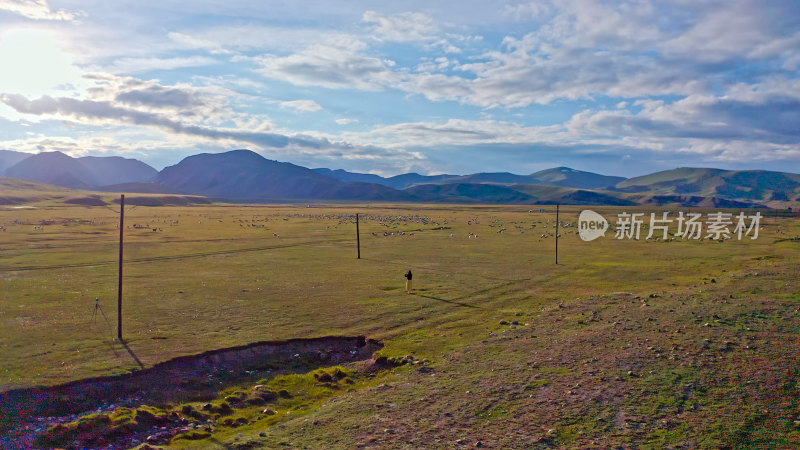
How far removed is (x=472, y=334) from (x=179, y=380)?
542 inches

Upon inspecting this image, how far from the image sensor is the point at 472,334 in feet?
85.1

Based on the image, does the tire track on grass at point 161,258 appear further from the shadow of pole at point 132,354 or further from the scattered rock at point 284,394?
the scattered rock at point 284,394

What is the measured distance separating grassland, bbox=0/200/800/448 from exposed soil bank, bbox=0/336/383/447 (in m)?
0.81

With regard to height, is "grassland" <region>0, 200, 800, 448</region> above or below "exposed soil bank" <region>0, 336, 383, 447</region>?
above

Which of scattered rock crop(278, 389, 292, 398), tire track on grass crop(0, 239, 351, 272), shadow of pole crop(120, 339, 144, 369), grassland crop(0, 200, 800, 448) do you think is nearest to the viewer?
grassland crop(0, 200, 800, 448)

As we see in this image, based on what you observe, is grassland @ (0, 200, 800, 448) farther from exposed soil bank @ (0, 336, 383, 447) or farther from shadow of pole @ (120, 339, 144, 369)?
exposed soil bank @ (0, 336, 383, 447)

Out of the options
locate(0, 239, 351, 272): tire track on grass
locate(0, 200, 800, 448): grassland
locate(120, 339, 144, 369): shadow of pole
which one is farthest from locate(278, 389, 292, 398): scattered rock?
locate(0, 239, 351, 272): tire track on grass

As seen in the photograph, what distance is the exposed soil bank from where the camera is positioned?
17.2m

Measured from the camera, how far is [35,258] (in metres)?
50.9

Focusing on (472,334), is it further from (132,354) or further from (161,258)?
(161,258)

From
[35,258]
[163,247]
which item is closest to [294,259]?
[163,247]

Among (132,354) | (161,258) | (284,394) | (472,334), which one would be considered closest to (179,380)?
(132,354)

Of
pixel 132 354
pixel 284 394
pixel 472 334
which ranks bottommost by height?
pixel 284 394

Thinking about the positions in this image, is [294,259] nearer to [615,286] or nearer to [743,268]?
[615,286]
